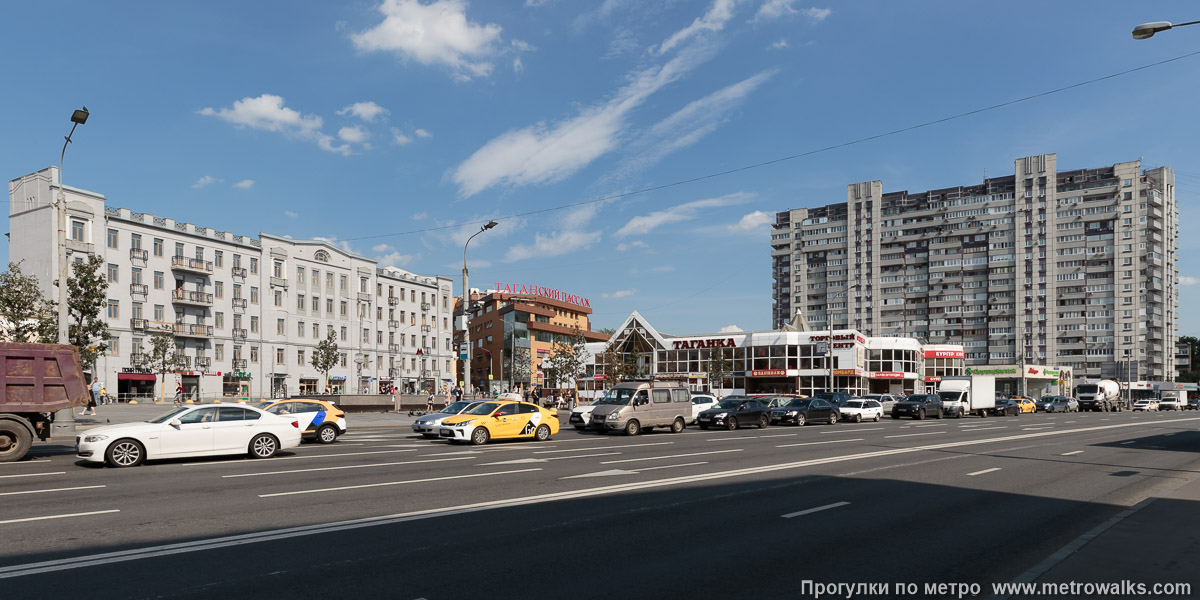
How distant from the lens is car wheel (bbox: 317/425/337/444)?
81.2ft

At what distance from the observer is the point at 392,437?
28.7 meters

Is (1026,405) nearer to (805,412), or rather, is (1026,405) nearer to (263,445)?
(805,412)

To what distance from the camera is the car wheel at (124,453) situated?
16.7 m

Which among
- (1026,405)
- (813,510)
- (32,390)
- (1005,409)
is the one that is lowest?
(1026,405)

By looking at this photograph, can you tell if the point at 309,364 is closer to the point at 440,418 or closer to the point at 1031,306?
the point at 440,418

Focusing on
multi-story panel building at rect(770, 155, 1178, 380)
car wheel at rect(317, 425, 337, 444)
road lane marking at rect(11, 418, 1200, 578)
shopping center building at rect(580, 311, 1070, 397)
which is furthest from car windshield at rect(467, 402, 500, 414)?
multi-story panel building at rect(770, 155, 1178, 380)

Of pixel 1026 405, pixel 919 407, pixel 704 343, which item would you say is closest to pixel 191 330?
pixel 704 343

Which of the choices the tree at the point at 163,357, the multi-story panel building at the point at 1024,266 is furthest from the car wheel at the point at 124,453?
the multi-story panel building at the point at 1024,266

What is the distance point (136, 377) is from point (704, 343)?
52276 mm

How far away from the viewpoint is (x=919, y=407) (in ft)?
159

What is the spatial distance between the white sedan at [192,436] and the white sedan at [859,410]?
3289 cm

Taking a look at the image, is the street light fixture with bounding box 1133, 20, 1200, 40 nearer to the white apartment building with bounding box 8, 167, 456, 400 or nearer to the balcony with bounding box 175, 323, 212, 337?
the white apartment building with bounding box 8, 167, 456, 400

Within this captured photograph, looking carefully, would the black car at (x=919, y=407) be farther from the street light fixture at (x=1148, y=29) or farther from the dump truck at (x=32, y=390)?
the dump truck at (x=32, y=390)

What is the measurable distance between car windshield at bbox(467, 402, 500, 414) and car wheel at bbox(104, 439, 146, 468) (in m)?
9.73
